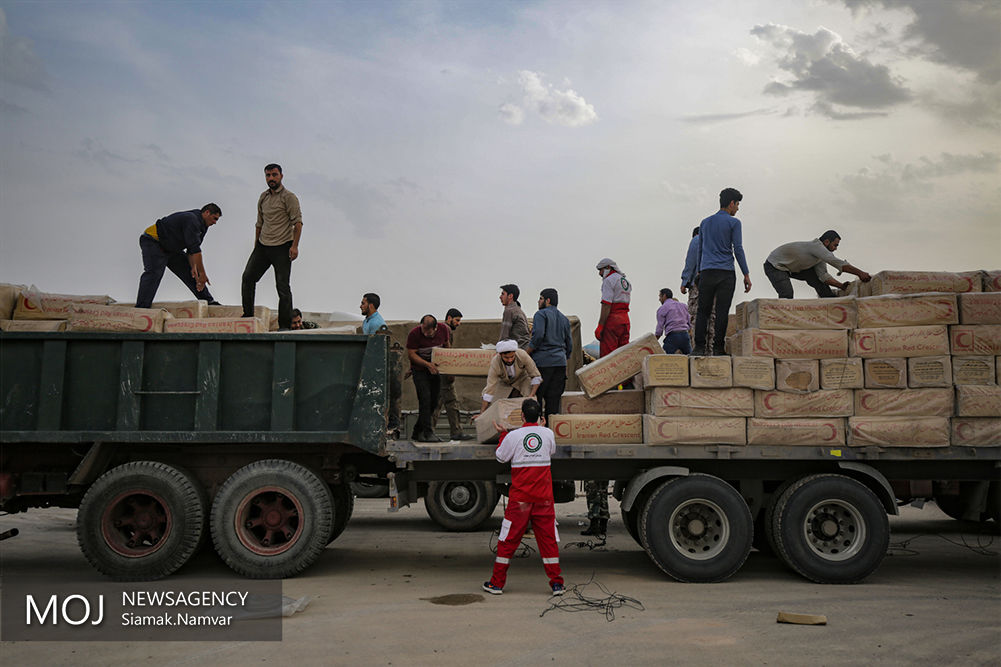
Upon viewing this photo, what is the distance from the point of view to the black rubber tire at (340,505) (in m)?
8.61

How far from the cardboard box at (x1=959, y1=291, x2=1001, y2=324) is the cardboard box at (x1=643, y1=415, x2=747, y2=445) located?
2.37m

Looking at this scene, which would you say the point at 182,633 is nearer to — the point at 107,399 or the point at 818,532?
the point at 107,399

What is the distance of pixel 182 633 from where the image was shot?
594cm

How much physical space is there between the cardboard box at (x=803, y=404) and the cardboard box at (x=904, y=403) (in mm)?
130

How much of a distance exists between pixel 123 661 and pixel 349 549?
4.57 m

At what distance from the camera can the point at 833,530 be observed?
7.75 metres

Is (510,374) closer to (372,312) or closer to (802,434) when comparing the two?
(372,312)

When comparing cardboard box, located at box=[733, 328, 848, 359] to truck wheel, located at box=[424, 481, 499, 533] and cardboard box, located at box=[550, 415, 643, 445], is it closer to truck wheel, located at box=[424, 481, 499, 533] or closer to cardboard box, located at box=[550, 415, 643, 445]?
cardboard box, located at box=[550, 415, 643, 445]

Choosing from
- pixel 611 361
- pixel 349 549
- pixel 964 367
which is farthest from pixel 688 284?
pixel 349 549

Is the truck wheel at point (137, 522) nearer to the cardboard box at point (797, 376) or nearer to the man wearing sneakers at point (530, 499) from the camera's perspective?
the man wearing sneakers at point (530, 499)

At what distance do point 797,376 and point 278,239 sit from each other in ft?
18.9

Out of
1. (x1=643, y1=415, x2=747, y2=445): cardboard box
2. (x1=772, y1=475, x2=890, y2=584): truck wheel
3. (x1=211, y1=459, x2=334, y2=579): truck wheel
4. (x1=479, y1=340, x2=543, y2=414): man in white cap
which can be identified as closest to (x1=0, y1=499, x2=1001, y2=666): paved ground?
(x1=772, y1=475, x2=890, y2=584): truck wheel

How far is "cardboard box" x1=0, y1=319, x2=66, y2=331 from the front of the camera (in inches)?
315

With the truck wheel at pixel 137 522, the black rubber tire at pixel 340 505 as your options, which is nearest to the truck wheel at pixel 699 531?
the black rubber tire at pixel 340 505
